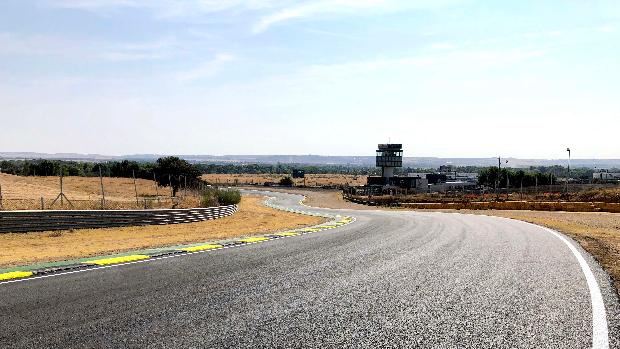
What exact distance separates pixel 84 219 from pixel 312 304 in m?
21.0

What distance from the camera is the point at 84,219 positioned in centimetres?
2595

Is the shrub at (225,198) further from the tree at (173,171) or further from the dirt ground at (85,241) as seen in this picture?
the tree at (173,171)

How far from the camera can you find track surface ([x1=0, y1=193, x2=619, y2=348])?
20.9ft

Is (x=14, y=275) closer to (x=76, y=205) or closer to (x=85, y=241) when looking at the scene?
(x=85, y=241)

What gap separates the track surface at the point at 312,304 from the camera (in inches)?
251

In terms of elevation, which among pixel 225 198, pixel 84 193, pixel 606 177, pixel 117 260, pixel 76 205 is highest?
pixel 117 260

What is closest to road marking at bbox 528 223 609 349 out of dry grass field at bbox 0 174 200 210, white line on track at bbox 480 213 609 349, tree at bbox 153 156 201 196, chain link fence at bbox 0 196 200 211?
white line on track at bbox 480 213 609 349

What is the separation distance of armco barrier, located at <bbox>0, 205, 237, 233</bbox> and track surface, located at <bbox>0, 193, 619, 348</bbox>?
552 inches

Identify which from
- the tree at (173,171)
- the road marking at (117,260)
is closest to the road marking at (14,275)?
the road marking at (117,260)

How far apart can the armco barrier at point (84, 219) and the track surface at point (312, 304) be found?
14024 millimetres

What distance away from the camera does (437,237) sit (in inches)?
760

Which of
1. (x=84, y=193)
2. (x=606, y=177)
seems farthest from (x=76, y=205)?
(x=606, y=177)

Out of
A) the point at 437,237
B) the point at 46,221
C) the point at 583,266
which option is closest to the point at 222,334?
the point at 583,266

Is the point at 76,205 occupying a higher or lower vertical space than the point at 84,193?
higher
